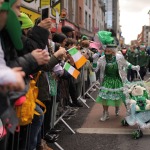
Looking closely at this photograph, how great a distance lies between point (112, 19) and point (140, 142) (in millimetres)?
91472

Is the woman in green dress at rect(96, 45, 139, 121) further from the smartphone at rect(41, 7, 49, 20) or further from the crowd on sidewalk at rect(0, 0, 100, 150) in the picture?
the smartphone at rect(41, 7, 49, 20)

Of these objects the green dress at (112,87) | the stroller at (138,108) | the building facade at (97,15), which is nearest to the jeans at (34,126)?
the stroller at (138,108)

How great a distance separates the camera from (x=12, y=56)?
2225 mm

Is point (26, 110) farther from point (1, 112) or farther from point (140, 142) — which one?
point (140, 142)

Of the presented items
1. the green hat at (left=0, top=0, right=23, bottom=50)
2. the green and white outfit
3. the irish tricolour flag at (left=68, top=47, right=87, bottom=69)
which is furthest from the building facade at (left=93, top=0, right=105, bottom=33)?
the green hat at (left=0, top=0, right=23, bottom=50)

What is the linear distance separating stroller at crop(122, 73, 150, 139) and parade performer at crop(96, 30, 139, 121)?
0.74m

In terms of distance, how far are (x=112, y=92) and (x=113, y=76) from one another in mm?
329

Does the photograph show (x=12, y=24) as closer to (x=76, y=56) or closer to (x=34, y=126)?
(x=34, y=126)

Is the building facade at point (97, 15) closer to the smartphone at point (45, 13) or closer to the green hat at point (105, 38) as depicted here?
the green hat at point (105, 38)

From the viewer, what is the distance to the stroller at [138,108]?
17.8ft

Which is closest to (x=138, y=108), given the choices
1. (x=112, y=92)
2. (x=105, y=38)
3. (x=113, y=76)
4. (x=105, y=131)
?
(x=105, y=131)

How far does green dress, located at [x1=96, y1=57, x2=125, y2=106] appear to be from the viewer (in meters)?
6.63

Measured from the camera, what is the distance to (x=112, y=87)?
6672 millimetres

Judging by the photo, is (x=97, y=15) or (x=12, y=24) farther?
(x=97, y=15)
